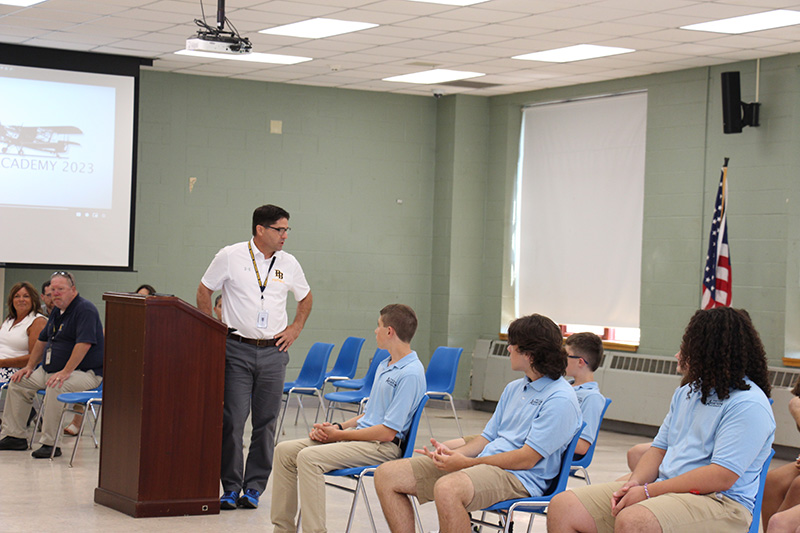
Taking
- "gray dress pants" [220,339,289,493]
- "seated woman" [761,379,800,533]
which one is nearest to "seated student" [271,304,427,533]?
"gray dress pants" [220,339,289,493]

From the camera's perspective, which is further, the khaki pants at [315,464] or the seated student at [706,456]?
the khaki pants at [315,464]

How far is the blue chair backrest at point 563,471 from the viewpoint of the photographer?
3.72m

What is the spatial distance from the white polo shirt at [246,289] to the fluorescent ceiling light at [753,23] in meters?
3.69

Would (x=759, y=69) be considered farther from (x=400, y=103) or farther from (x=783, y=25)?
(x=400, y=103)

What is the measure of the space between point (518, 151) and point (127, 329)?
6.17 m

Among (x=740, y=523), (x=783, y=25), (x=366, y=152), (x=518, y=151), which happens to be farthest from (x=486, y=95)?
(x=740, y=523)

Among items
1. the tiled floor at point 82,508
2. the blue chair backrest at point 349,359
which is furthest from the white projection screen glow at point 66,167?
the tiled floor at point 82,508

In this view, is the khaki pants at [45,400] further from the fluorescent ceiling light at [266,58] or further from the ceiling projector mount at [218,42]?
the fluorescent ceiling light at [266,58]

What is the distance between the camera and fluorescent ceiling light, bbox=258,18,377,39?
7675 mm

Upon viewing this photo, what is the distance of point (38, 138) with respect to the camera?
877 centimetres

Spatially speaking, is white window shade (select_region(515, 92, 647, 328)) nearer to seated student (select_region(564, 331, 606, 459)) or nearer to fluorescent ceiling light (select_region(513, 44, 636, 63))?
fluorescent ceiling light (select_region(513, 44, 636, 63))

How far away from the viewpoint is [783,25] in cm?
714

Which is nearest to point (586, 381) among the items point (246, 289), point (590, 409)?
point (590, 409)

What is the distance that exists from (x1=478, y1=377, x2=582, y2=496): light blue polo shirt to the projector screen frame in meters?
5.91
